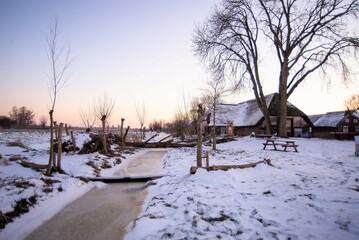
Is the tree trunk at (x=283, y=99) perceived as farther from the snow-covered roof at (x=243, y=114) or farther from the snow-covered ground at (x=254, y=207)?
the snow-covered ground at (x=254, y=207)

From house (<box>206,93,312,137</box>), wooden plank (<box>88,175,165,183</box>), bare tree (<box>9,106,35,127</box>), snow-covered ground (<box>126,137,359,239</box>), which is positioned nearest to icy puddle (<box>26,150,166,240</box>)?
snow-covered ground (<box>126,137,359,239</box>)

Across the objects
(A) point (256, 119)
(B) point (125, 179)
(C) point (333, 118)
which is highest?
(C) point (333, 118)

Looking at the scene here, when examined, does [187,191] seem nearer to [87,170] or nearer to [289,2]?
[87,170]

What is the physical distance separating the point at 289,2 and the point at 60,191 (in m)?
22.2

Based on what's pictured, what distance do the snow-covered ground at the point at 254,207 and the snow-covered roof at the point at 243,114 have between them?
25.4 m

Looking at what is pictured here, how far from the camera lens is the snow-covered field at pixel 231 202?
14.3ft

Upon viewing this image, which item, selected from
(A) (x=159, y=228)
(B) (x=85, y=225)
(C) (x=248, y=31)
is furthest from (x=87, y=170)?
(C) (x=248, y=31)

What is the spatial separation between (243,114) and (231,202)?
33831mm

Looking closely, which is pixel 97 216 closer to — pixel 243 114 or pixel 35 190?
pixel 35 190

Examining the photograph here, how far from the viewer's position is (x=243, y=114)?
126 ft

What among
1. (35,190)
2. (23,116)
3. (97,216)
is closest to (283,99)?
(97,216)

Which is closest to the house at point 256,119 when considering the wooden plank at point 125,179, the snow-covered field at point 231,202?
the wooden plank at point 125,179

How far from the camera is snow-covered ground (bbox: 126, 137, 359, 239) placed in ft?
14.0

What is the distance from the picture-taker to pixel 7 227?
5.22 metres
